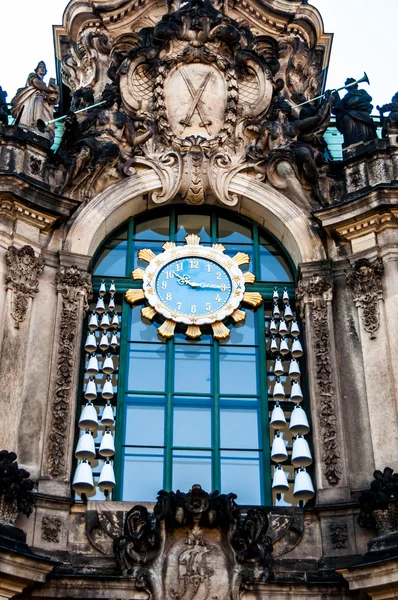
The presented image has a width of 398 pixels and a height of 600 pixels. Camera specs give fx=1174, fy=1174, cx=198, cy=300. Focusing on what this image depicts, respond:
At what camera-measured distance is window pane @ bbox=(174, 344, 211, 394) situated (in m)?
16.0

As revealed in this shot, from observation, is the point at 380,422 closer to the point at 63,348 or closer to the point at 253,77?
the point at 63,348

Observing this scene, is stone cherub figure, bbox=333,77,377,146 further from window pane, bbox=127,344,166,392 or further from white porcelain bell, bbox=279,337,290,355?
window pane, bbox=127,344,166,392

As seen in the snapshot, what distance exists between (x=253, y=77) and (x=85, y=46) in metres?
2.91

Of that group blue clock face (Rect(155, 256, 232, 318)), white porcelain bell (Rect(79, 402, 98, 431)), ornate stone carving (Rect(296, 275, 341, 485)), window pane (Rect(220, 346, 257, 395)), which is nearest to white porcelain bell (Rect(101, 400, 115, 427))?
white porcelain bell (Rect(79, 402, 98, 431))

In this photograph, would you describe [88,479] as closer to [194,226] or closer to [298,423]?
[298,423]

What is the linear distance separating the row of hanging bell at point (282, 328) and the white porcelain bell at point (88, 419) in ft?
9.47

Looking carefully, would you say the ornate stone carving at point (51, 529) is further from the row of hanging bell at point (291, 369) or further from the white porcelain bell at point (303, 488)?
the row of hanging bell at point (291, 369)

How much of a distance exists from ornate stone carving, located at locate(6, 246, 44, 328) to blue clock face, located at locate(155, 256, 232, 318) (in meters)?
1.83

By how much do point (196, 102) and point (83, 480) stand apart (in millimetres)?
6626

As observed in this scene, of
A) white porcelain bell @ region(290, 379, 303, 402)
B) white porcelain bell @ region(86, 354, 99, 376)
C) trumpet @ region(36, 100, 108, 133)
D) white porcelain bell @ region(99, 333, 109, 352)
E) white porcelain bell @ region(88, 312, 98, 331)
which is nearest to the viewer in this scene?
white porcelain bell @ region(290, 379, 303, 402)

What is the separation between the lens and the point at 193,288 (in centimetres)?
1684

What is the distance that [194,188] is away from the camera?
17.7 m

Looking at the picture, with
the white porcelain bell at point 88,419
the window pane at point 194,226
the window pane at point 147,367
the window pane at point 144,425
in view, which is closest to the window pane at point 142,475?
the window pane at point 144,425

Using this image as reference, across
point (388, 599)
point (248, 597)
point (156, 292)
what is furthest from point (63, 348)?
point (388, 599)
